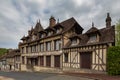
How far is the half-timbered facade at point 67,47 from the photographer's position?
20.0 meters

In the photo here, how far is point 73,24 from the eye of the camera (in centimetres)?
2767


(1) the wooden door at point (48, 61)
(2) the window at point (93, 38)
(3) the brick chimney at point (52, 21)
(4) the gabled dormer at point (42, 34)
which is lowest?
(1) the wooden door at point (48, 61)

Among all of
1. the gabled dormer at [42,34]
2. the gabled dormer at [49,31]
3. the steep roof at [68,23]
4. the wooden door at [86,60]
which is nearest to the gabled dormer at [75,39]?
the wooden door at [86,60]

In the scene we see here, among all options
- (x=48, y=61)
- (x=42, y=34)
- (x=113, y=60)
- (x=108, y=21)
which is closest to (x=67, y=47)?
(x=48, y=61)

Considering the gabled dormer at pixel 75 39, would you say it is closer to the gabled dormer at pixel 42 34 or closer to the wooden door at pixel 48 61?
the wooden door at pixel 48 61

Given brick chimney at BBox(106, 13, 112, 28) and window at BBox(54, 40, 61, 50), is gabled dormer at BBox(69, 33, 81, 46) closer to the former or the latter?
window at BBox(54, 40, 61, 50)

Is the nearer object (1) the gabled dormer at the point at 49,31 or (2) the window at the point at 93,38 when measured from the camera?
(2) the window at the point at 93,38

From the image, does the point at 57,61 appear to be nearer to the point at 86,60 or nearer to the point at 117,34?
the point at 86,60

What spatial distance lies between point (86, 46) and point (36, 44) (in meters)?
15.3

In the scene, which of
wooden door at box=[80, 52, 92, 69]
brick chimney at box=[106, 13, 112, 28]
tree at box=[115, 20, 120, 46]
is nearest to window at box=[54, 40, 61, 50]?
wooden door at box=[80, 52, 92, 69]

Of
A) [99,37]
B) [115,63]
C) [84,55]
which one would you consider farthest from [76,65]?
[115,63]

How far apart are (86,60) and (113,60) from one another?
518 centimetres

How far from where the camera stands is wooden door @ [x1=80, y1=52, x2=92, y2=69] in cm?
2130

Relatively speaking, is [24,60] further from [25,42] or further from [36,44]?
[36,44]
